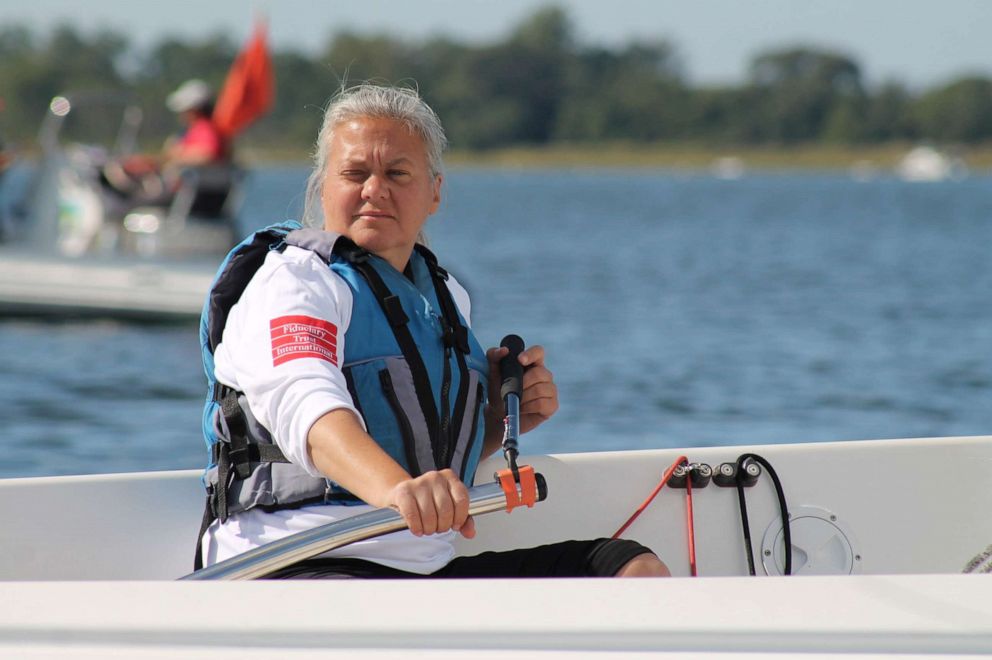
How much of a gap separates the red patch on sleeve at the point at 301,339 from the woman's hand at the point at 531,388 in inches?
17.9

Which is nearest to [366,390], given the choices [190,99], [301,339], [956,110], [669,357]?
[301,339]

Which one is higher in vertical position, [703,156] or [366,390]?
[703,156]

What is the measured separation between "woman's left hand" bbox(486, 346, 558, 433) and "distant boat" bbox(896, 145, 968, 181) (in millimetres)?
92885

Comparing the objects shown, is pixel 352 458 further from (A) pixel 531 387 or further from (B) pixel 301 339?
(A) pixel 531 387

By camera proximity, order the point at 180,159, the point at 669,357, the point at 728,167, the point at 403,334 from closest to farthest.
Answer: the point at 403,334, the point at 180,159, the point at 669,357, the point at 728,167

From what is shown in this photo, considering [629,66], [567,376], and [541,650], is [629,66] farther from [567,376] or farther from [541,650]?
[541,650]

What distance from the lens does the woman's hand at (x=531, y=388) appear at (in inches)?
93.0

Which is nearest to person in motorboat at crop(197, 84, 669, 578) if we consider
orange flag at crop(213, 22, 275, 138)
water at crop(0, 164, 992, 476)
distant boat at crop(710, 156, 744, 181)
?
water at crop(0, 164, 992, 476)

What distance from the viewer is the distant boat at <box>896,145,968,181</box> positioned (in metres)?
90.3

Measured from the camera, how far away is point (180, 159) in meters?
9.82

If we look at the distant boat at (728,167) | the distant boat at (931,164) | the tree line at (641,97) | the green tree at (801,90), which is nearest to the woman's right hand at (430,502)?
the tree line at (641,97)

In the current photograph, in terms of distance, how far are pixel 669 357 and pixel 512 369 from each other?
8.13 m

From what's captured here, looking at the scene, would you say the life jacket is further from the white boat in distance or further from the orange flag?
the orange flag

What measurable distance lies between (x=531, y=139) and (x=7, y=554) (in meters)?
86.1
